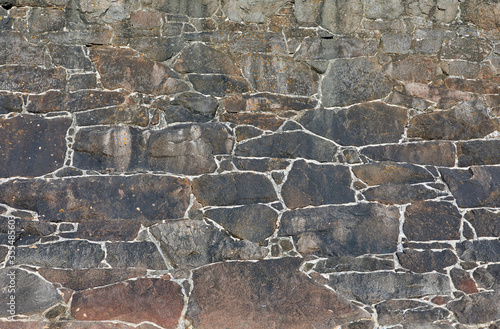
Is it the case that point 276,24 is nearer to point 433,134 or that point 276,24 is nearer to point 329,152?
point 329,152

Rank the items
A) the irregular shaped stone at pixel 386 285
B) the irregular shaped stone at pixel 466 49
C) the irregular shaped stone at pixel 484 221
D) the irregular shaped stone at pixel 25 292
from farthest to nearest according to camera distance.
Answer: the irregular shaped stone at pixel 466 49 < the irregular shaped stone at pixel 484 221 < the irregular shaped stone at pixel 386 285 < the irregular shaped stone at pixel 25 292

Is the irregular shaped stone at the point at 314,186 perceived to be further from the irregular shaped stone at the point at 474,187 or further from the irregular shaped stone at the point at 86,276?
the irregular shaped stone at the point at 86,276

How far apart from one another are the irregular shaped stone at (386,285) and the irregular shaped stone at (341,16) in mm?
2211

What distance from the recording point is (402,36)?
4.27 meters

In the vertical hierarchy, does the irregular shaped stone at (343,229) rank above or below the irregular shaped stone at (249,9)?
below

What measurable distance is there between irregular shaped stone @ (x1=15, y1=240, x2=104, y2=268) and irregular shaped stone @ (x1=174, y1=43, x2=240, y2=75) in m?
1.72

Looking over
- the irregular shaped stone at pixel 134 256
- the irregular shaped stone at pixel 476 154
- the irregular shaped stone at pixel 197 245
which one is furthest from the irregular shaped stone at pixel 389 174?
the irregular shaped stone at pixel 134 256

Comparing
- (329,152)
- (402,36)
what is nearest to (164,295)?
(329,152)

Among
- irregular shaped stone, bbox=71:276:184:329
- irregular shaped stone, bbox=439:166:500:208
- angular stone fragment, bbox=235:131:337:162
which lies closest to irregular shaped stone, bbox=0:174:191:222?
irregular shaped stone, bbox=71:276:184:329

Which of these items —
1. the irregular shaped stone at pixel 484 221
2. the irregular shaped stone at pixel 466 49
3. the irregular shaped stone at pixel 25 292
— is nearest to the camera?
the irregular shaped stone at pixel 25 292

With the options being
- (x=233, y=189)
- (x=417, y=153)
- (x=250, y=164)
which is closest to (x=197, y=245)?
(x=233, y=189)

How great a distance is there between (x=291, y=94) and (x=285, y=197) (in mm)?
950

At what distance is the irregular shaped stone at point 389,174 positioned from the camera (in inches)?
159

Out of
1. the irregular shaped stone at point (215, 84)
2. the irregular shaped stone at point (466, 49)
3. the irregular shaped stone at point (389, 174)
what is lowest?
the irregular shaped stone at point (389, 174)
